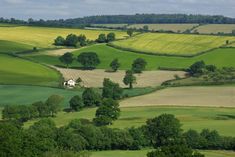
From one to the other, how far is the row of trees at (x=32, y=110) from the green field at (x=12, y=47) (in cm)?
8148

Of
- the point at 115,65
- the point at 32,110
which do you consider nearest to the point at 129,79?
the point at 115,65

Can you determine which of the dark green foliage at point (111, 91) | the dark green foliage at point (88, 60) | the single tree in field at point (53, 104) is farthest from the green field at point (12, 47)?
the single tree in field at point (53, 104)

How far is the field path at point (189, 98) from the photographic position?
Answer: 364ft

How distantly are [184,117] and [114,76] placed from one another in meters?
59.2

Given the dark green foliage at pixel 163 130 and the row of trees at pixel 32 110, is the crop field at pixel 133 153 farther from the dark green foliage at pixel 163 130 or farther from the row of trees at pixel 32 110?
the row of trees at pixel 32 110

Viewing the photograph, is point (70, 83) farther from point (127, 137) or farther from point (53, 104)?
point (127, 137)

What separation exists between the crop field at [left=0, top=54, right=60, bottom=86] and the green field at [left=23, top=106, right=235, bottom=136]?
32833 mm

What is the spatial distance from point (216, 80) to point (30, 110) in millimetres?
54259

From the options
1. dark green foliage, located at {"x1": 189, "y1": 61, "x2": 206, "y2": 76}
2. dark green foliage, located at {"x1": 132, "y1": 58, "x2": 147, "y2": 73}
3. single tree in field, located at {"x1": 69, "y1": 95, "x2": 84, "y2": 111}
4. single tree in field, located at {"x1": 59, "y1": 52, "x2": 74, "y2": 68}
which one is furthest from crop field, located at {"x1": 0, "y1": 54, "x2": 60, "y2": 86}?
dark green foliage, located at {"x1": 189, "y1": 61, "x2": 206, "y2": 76}

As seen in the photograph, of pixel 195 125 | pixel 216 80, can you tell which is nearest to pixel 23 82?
pixel 216 80

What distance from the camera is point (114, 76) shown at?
155m

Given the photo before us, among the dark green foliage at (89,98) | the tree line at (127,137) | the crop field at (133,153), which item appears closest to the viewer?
the crop field at (133,153)

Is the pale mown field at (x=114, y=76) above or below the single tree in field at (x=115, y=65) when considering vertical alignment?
below

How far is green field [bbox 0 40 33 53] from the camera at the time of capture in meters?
183
